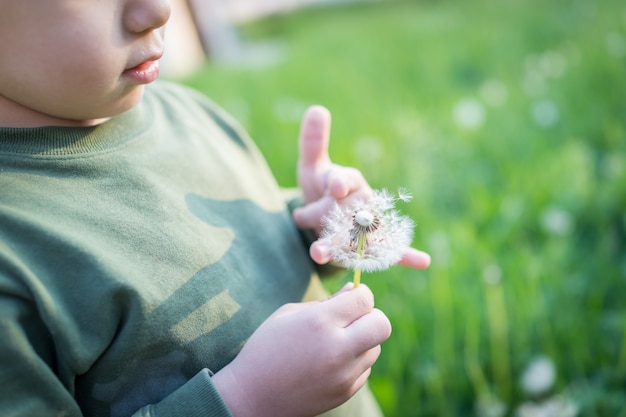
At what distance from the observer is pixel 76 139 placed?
0.77 meters

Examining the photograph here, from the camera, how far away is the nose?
0.73m

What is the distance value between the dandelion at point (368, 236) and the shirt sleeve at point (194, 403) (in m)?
0.19

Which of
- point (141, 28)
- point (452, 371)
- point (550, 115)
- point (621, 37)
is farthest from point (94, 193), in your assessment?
point (621, 37)

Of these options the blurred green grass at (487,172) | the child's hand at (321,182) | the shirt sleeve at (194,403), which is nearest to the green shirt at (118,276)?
the shirt sleeve at (194,403)

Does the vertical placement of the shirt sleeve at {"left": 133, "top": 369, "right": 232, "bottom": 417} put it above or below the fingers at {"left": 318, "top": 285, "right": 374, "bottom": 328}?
below

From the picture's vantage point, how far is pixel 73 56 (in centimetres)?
70

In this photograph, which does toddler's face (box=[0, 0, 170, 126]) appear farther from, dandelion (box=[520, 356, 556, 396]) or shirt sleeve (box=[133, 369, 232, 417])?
dandelion (box=[520, 356, 556, 396])

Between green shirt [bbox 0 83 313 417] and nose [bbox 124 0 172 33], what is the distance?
0.14 metres

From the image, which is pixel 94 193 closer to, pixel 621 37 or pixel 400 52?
pixel 621 37

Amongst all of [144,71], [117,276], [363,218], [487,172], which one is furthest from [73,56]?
[487,172]

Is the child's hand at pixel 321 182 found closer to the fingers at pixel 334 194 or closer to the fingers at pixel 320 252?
the fingers at pixel 334 194

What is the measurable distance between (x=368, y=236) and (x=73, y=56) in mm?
371

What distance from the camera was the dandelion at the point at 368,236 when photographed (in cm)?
73

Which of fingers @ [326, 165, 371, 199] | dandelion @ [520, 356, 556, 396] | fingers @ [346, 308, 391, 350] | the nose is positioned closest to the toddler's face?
the nose
